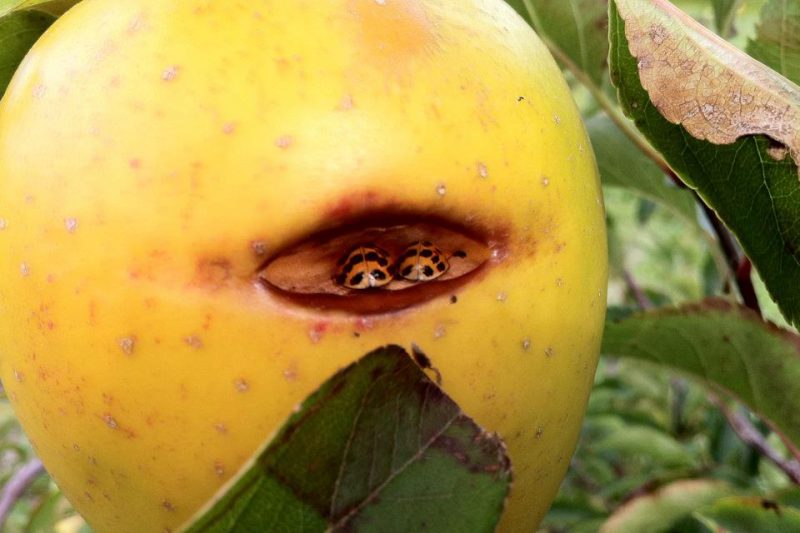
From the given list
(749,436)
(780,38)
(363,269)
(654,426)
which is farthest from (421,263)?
(654,426)

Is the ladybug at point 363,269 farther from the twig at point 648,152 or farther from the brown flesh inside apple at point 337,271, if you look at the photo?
the twig at point 648,152

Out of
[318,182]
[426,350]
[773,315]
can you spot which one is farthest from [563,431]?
[773,315]

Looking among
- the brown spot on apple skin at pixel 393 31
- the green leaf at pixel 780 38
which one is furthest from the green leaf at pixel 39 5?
the green leaf at pixel 780 38

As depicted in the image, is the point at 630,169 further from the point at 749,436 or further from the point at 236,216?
the point at 236,216

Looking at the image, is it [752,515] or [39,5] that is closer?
[39,5]

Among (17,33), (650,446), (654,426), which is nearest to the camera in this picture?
(17,33)

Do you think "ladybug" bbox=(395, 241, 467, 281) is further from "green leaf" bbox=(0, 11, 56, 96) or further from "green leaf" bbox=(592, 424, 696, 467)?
"green leaf" bbox=(592, 424, 696, 467)
